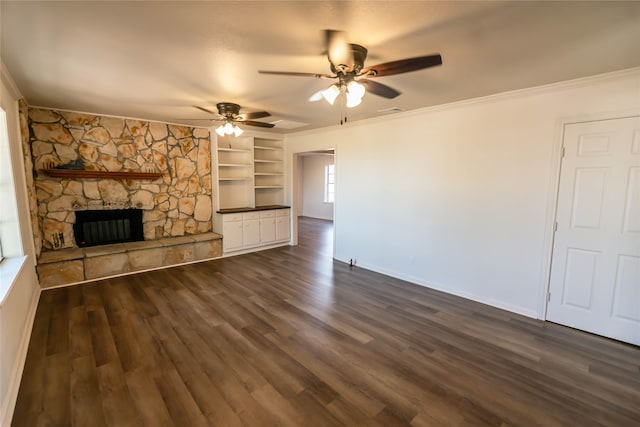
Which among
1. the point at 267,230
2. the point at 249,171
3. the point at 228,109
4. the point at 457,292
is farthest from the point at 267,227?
the point at 457,292

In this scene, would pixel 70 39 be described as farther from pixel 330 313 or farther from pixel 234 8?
pixel 330 313

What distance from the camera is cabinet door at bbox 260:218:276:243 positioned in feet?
20.3

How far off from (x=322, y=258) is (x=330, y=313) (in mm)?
2339

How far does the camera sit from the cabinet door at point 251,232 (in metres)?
5.89

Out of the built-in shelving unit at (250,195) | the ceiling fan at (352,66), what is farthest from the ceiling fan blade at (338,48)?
the built-in shelving unit at (250,195)

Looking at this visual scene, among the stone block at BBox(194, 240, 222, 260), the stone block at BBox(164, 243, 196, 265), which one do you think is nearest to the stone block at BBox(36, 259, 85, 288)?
the stone block at BBox(164, 243, 196, 265)

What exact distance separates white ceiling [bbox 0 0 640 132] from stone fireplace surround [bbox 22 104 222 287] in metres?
1.15

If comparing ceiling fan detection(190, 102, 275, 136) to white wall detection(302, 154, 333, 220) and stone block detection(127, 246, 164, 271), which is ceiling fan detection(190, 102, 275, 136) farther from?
white wall detection(302, 154, 333, 220)

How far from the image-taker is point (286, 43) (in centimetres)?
212

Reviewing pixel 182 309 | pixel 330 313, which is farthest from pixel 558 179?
pixel 182 309

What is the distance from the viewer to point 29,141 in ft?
13.2

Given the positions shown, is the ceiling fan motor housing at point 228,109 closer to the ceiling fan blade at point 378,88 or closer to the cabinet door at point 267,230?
the ceiling fan blade at point 378,88

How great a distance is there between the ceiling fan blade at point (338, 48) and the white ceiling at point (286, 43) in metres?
0.06

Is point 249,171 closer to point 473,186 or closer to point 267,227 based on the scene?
point 267,227
